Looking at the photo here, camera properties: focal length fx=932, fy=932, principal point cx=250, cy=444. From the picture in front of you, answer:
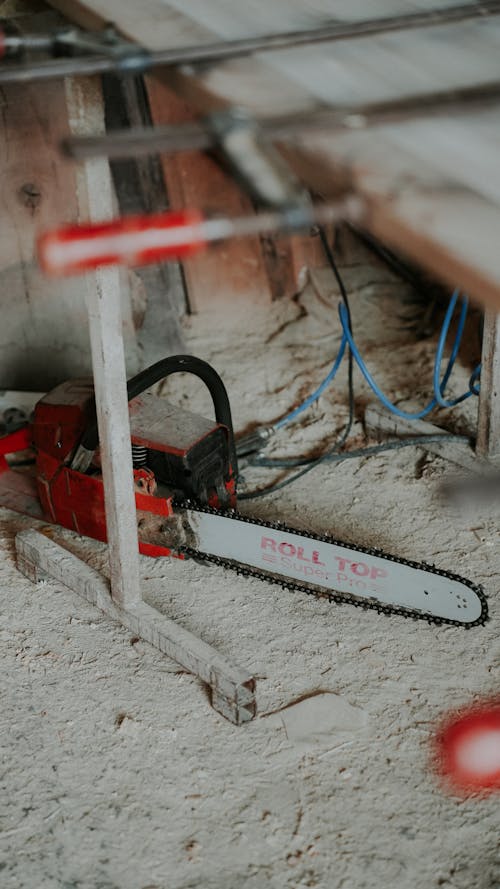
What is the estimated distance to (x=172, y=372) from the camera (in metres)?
2.79

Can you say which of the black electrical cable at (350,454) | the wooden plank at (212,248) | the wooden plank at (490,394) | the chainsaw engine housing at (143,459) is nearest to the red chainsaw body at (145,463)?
the chainsaw engine housing at (143,459)

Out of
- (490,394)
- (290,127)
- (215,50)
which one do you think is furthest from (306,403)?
(290,127)

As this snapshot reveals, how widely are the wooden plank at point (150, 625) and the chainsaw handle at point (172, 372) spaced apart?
0.39 meters

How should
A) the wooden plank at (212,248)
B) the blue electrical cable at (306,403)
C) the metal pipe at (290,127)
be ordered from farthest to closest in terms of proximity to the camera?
the wooden plank at (212,248) → the blue electrical cable at (306,403) → the metal pipe at (290,127)

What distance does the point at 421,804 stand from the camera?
2.31 meters

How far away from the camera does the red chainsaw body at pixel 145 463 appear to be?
3.01m

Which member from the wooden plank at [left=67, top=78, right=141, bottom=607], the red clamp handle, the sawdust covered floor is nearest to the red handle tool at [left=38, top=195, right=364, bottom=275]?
the red clamp handle

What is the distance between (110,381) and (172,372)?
38cm

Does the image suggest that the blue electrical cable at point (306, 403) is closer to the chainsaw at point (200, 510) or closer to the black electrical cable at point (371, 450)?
the black electrical cable at point (371, 450)

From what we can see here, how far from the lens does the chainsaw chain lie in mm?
2745

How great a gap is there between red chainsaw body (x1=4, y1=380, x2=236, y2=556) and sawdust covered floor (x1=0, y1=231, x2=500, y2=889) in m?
0.21

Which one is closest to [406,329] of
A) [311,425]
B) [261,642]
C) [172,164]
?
[311,425]

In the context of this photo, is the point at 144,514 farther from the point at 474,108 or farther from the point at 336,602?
the point at 474,108

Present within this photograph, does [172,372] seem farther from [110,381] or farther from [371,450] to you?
[371,450]
